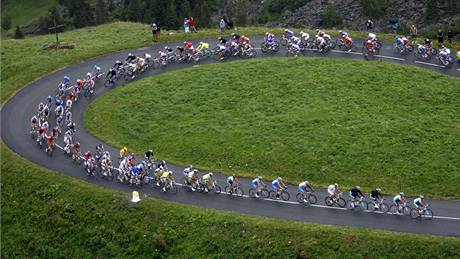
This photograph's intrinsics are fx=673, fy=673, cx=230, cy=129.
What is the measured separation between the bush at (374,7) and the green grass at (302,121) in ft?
247

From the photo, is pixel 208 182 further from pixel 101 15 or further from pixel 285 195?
pixel 101 15

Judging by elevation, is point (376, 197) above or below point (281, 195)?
above

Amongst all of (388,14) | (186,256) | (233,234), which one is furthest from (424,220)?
(388,14)

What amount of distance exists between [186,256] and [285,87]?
3040 cm

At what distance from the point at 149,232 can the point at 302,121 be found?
22.8 m

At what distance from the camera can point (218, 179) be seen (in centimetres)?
6047

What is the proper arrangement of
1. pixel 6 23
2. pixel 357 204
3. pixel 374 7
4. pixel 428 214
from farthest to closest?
1. pixel 6 23
2. pixel 374 7
3. pixel 357 204
4. pixel 428 214

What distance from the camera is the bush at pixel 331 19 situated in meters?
148

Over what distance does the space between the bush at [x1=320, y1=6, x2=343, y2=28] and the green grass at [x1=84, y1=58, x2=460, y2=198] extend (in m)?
70.7

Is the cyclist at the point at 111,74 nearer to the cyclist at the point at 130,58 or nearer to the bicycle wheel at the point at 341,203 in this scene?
the cyclist at the point at 130,58

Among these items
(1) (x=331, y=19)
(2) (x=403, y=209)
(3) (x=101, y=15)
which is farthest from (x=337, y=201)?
(3) (x=101, y=15)

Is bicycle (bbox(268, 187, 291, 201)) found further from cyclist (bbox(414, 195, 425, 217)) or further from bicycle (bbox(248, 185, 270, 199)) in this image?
cyclist (bbox(414, 195, 425, 217))

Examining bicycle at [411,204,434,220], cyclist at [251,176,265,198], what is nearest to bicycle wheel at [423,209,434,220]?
bicycle at [411,204,434,220]

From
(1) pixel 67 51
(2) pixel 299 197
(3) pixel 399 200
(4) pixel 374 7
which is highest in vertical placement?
(1) pixel 67 51
